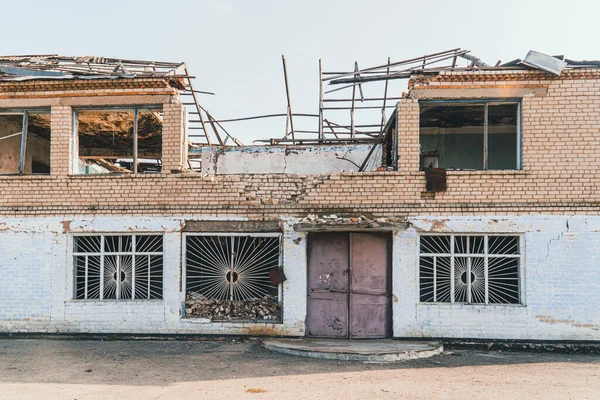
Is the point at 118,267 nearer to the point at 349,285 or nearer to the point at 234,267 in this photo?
the point at 234,267

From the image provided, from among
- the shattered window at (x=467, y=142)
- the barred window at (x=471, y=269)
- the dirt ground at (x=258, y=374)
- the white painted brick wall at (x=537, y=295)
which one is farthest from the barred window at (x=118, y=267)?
the shattered window at (x=467, y=142)

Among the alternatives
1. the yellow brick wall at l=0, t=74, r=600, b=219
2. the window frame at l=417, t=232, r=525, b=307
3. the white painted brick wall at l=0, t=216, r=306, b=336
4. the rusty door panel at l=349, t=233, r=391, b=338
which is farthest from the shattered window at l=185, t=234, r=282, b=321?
the window frame at l=417, t=232, r=525, b=307

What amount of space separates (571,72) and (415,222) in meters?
3.70

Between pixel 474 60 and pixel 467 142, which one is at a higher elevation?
pixel 474 60

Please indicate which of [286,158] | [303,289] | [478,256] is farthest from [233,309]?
[286,158]

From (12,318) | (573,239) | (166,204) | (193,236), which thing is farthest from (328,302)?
(12,318)

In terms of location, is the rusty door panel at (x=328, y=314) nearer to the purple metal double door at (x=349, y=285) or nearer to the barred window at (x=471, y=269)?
the purple metal double door at (x=349, y=285)

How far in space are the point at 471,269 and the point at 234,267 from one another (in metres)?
4.17

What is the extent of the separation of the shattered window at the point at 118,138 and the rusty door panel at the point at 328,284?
3.64 metres

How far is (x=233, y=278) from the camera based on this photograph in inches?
367

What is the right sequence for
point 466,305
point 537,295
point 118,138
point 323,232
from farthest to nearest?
1. point 118,138
2. point 323,232
3. point 466,305
4. point 537,295

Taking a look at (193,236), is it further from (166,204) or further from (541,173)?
(541,173)

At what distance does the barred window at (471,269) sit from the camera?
8.88m

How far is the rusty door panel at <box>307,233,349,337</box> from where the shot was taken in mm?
9055
